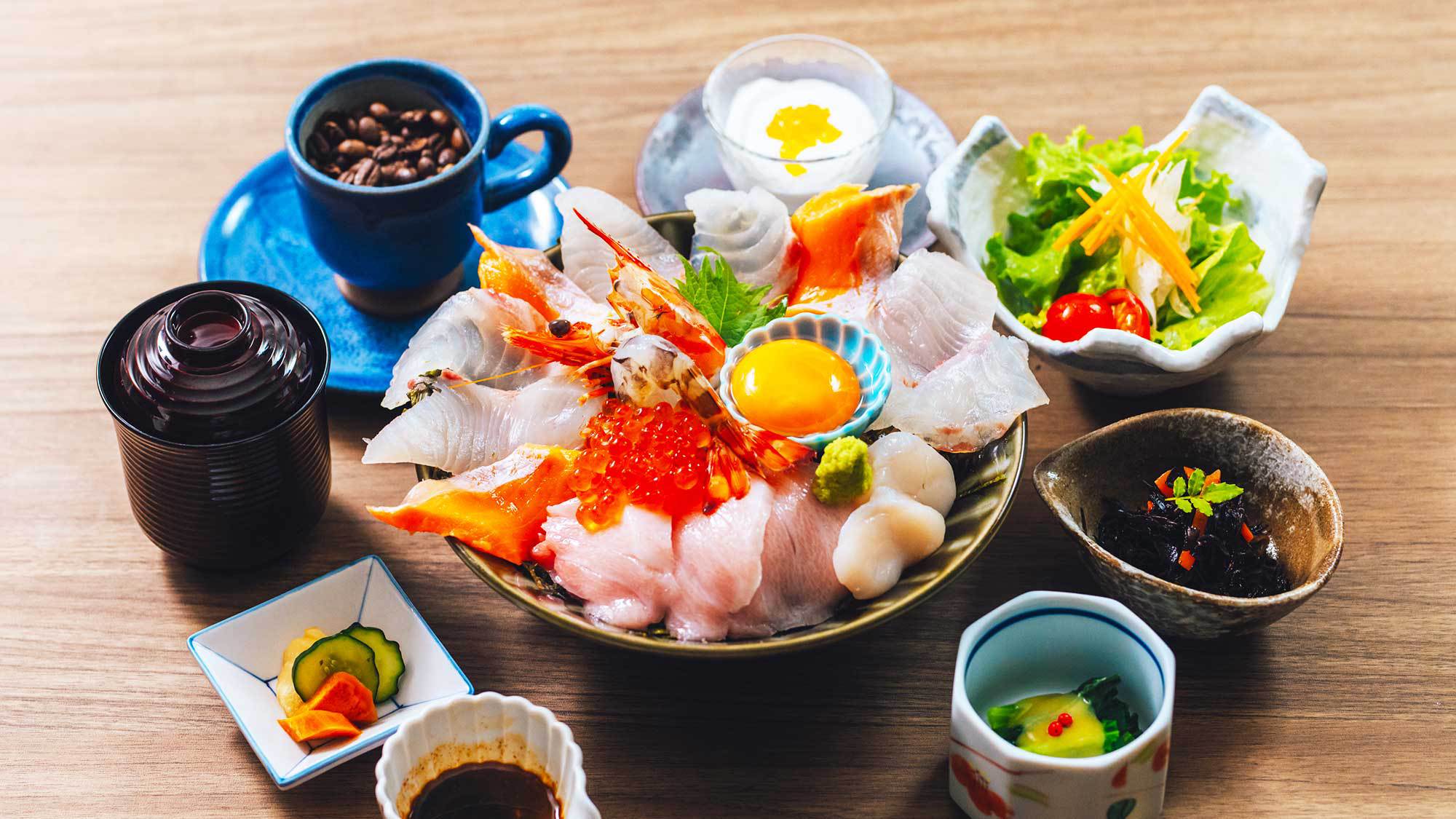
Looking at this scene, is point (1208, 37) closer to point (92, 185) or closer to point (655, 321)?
point (655, 321)

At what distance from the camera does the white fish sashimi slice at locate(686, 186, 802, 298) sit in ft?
7.68

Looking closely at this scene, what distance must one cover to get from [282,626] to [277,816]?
294mm

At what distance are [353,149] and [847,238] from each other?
1003mm

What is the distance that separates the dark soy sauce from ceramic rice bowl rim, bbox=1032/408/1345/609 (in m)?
0.91

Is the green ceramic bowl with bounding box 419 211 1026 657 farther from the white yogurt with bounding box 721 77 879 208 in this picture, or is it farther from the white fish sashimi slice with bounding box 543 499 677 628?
the white yogurt with bounding box 721 77 879 208

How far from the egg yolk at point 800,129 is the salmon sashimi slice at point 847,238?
55 centimetres

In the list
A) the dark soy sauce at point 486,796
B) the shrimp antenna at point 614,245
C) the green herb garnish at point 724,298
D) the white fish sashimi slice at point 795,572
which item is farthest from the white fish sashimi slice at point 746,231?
the dark soy sauce at point 486,796

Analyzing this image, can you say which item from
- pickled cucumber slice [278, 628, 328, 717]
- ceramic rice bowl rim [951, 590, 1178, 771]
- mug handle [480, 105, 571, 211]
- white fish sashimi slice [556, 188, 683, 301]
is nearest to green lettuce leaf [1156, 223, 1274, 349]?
ceramic rice bowl rim [951, 590, 1178, 771]

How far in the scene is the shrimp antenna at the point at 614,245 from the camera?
7.29ft

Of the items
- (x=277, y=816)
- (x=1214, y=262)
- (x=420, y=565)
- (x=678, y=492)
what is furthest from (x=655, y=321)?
(x=1214, y=262)

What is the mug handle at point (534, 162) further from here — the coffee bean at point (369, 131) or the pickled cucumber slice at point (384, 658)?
the pickled cucumber slice at point (384, 658)

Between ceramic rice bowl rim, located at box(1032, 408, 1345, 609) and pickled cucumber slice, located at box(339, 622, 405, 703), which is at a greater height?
ceramic rice bowl rim, located at box(1032, 408, 1345, 609)

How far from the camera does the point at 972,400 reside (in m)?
2.09

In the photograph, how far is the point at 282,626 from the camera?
6.71ft
